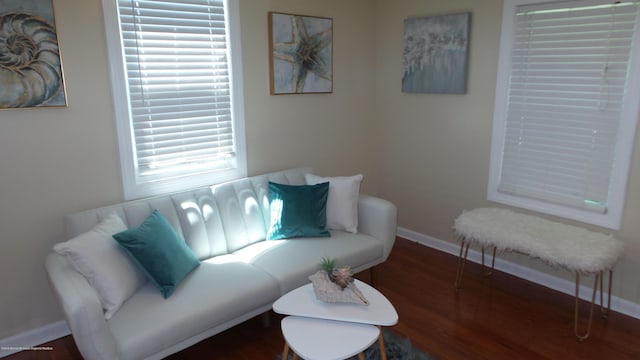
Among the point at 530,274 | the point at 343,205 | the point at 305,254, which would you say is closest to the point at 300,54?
the point at 343,205

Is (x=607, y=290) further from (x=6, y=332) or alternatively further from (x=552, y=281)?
(x=6, y=332)

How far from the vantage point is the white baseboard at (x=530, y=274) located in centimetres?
298

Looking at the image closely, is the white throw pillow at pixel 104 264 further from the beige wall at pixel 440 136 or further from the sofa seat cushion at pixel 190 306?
the beige wall at pixel 440 136

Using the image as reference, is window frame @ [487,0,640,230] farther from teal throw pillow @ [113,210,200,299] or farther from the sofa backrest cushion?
teal throw pillow @ [113,210,200,299]

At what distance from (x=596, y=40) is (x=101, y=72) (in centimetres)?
315

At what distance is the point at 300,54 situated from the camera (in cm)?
368

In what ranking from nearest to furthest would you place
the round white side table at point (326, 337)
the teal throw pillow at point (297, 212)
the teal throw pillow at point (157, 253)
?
the round white side table at point (326, 337), the teal throw pillow at point (157, 253), the teal throw pillow at point (297, 212)

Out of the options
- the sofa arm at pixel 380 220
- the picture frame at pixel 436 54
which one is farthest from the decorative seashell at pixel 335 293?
the picture frame at pixel 436 54

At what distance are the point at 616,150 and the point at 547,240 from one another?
2.46 ft

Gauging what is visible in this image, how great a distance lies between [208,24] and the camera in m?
3.15

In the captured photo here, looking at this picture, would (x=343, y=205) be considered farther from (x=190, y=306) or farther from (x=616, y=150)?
(x=616, y=150)

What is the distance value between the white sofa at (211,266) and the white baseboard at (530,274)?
0.98 meters

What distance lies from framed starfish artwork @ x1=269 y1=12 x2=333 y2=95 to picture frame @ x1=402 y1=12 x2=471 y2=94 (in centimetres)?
71

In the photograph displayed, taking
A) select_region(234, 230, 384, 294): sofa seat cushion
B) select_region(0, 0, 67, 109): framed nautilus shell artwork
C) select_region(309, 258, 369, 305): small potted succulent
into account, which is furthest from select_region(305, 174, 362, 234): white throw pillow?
select_region(0, 0, 67, 109): framed nautilus shell artwork
